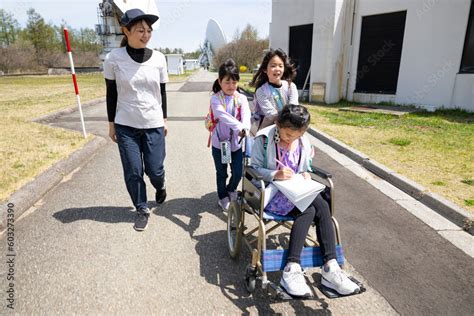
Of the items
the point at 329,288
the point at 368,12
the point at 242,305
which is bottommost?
the point at 242,305

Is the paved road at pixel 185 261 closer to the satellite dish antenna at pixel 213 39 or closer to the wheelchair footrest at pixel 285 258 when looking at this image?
the wheelchair footrest at pixel 285 258

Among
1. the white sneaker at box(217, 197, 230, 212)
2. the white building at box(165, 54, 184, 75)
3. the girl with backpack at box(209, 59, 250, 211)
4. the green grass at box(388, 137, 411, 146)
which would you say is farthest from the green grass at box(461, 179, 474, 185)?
the white building at box(165, 54, 184, 75)

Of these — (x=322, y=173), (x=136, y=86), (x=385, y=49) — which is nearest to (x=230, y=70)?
(x=136, y=86)

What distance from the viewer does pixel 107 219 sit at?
11.7 ft

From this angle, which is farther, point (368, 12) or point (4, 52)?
point (4, 52)

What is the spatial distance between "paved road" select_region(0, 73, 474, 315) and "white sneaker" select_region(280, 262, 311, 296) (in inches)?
12.3

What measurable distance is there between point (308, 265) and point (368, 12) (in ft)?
39.1

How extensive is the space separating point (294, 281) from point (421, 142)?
570 cm

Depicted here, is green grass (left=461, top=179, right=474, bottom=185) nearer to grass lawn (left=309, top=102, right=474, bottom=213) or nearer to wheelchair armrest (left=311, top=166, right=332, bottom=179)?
grass lawn (left=309, top=102, right=474, bottom=213)

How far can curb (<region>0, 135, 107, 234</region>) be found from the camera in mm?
3575

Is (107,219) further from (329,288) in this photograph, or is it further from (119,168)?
(329,288)

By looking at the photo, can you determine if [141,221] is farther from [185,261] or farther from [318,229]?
[318,229]

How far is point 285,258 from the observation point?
2.25 m

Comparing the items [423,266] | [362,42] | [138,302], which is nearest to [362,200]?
[423,266]
